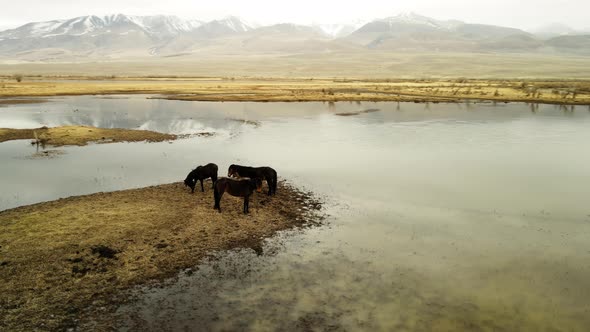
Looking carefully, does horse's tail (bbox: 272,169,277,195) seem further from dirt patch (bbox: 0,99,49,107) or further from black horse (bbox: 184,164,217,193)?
dirt patch (bbox: 0,99,49,107)

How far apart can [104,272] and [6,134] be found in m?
23.3

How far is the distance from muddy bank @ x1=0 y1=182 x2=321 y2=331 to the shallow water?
812 millimetres

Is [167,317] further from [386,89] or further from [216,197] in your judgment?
[386,89]

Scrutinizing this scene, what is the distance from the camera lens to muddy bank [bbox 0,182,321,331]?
8.47m

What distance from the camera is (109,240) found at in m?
11.1

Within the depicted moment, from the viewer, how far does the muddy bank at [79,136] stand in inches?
998

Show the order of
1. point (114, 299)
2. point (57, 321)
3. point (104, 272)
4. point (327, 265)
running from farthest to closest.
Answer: point (327, 265)
point (104, 272)
point (114, 299)
point (57, 321)

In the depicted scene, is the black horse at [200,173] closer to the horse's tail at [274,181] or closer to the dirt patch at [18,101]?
the horse's tail at [274,181]

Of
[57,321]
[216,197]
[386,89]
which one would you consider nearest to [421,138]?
[216,197]

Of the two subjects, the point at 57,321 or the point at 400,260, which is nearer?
the point at 57,321

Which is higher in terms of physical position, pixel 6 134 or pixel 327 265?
pixel 6 134

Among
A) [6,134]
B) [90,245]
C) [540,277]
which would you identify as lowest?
[540,277]

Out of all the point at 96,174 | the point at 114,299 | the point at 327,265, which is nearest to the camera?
the point at 114,299

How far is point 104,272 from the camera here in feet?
31.4
